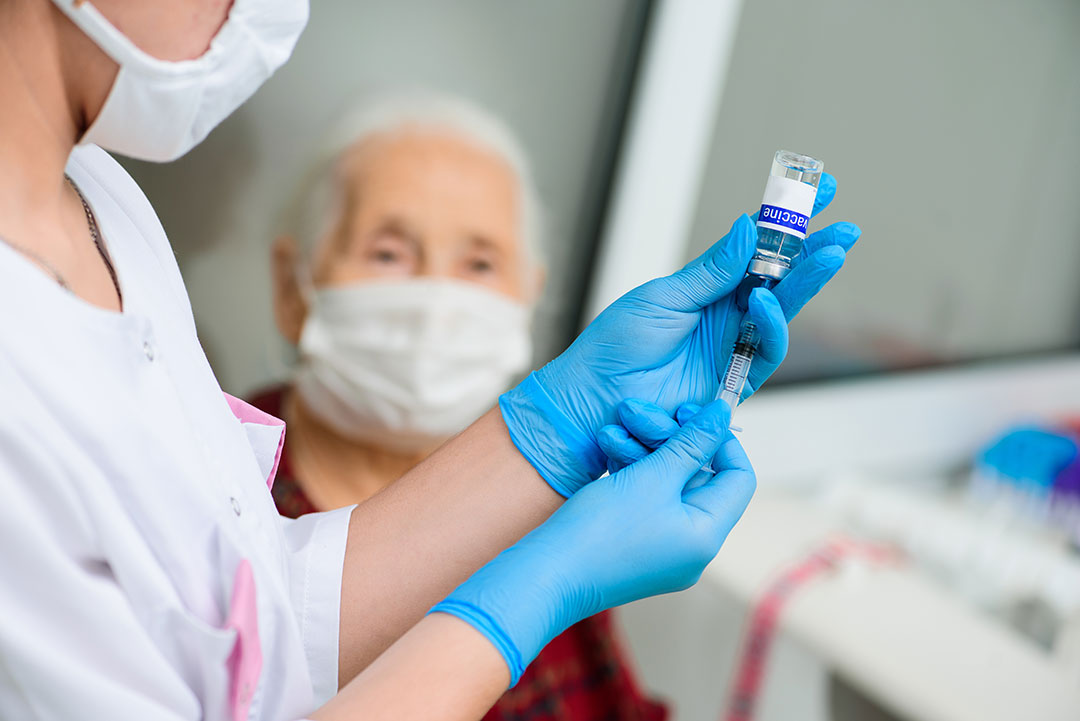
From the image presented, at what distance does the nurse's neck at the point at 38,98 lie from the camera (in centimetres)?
49

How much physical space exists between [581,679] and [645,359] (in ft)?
2.61

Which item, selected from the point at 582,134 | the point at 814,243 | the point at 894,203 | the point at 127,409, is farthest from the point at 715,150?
the point at 127,409

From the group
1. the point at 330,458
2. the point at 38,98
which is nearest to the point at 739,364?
the point at 38,98

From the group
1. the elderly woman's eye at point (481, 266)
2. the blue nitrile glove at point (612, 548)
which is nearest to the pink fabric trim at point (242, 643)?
the blue nitrile glove at point (612, 548)

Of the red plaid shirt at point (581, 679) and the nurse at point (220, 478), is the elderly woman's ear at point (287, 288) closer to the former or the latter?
the red plaid shirt at point (581, 679)

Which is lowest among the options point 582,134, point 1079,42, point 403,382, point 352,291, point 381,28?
point 403,382

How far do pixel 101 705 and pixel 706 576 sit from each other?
1.18 meters

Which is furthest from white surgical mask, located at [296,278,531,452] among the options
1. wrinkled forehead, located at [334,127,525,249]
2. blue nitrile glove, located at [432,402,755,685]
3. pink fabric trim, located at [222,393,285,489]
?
blue nitrile glove, located at [432,402,755,685]

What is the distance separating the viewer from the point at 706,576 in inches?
59.6

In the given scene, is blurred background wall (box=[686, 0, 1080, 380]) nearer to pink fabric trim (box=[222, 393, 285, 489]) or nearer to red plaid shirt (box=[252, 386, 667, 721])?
red plaid shirt (box=[252, 386, 667, 721])

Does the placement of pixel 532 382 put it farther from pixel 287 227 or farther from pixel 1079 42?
pixel 1079 42

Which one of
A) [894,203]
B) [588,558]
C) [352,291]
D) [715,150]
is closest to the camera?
[588,558]

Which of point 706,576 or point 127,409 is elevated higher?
point 127,409

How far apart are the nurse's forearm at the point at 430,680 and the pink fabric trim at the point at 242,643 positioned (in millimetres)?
48
